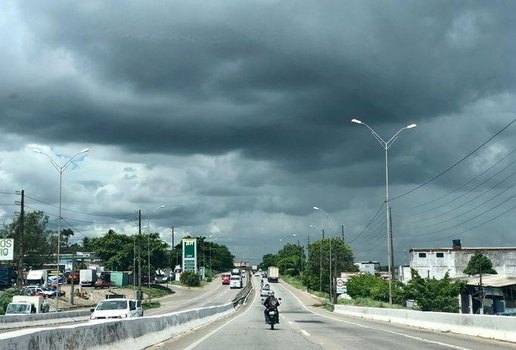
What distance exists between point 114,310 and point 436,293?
3876cm

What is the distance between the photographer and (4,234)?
461 feet

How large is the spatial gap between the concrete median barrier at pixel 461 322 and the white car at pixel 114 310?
14396mm

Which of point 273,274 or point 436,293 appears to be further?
point 273,274

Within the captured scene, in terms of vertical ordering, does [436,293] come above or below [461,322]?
below

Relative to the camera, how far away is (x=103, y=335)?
1389 cm

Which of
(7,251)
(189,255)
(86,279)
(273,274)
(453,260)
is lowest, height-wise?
(273,274)

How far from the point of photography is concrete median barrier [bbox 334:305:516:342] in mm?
21219

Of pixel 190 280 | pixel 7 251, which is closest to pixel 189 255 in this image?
pixel 190 280

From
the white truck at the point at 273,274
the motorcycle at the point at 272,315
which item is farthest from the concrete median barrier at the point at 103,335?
the white truck at the point at 273,274

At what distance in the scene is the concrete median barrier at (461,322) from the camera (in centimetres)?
2122

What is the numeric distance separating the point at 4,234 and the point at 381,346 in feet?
445

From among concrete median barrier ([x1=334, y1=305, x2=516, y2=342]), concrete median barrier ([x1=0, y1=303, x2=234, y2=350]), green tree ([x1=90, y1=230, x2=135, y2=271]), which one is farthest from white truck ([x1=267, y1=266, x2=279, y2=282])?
concrete median barrier ([x1=0, y1=303, x2=234, y2=350])

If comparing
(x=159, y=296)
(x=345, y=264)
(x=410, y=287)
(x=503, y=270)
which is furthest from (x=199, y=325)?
(x=345, y=264)

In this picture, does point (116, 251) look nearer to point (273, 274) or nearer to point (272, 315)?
point (273, 274)
